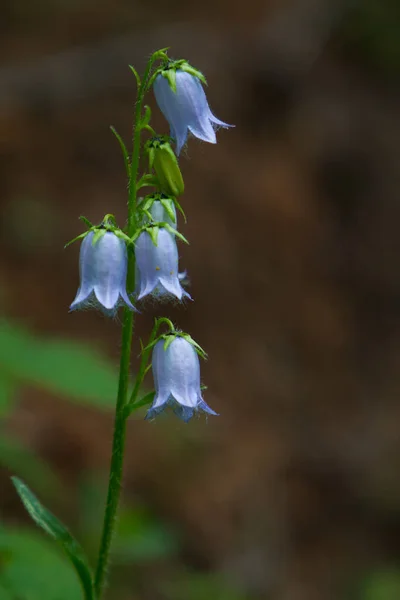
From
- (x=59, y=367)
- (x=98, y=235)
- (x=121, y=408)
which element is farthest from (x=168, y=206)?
(x=59, y=367)

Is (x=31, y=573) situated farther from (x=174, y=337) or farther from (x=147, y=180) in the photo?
(x=147, y=180)

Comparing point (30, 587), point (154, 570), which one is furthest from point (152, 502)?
point (30, 587)

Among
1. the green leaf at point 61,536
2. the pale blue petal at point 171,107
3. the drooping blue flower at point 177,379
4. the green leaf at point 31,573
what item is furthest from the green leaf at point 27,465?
the pale blue petal at point 171,107

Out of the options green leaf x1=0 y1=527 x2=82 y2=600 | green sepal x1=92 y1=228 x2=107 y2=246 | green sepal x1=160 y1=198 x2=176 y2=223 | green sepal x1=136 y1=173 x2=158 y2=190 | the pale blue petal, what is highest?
the pale blue petal

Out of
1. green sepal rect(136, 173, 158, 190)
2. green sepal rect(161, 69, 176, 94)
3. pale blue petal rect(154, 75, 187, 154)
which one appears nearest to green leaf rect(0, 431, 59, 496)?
green sepal rect(136, 173, 158, 190)

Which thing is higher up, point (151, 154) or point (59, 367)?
point (151, 154)

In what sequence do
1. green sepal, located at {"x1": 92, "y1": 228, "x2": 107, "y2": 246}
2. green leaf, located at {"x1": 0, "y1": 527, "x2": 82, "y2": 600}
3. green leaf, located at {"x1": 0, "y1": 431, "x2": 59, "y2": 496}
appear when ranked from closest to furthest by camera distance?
green sepal, located at {"x1": 92, "y1": 228, "x2": 107, "y2": 246}
green leaf, located at {"x1": 0, "y1": 527, "x2": 82, "y2": 600}
green leaf, located at {"x1": 0, "y1": 431, "x2": 59, "y2": 496}

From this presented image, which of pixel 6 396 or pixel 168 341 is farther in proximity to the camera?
pixel 6 396

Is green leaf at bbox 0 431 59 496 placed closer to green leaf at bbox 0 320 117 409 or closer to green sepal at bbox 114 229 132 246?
green leaf at bbox 0 320 117 409
